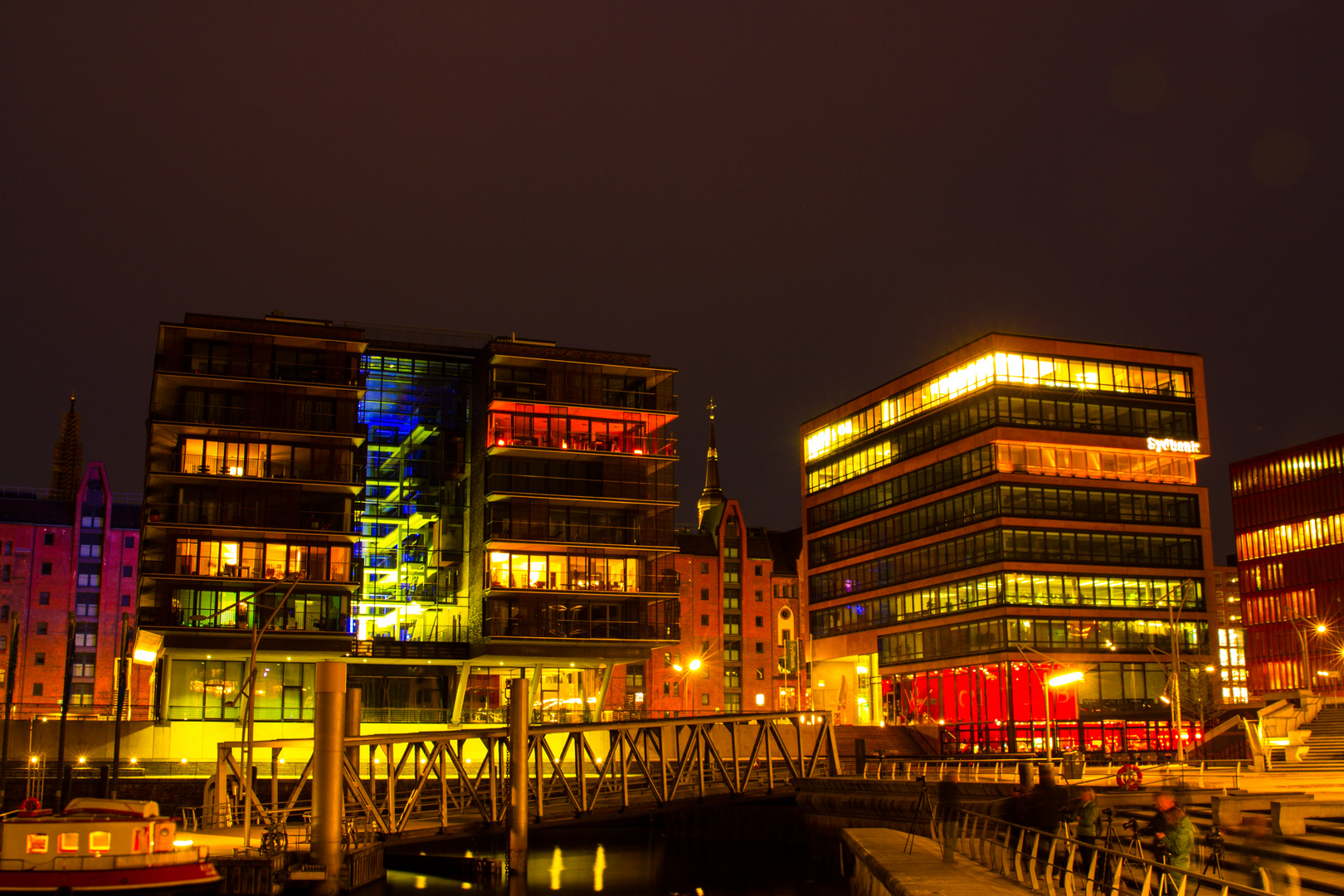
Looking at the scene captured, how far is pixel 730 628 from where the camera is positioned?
145 m

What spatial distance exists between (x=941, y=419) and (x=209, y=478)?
187ft

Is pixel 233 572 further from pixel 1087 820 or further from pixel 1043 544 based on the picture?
pixel 1043 544

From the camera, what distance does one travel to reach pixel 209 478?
6969cm

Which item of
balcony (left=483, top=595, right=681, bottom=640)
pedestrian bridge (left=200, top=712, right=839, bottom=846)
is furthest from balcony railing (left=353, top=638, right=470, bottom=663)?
pedestrian bridge (left=200, top=712, right=839, bottom=846)

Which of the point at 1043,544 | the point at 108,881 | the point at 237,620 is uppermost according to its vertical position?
the point at 1043,544

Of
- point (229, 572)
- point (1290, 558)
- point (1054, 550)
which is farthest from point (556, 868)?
point (1290, 558)

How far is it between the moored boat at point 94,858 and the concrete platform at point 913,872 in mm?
17745

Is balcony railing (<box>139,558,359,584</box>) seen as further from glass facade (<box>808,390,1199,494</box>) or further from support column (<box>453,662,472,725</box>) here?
glass facade (<box>808,390,1199,494</box>)

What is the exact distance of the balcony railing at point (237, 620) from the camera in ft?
221

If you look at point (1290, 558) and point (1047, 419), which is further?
point (1290, 558)

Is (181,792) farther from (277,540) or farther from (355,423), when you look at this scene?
(355,423)

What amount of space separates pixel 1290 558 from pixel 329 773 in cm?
12016

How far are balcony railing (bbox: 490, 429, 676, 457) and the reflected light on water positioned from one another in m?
21.7

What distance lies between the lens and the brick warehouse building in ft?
447
